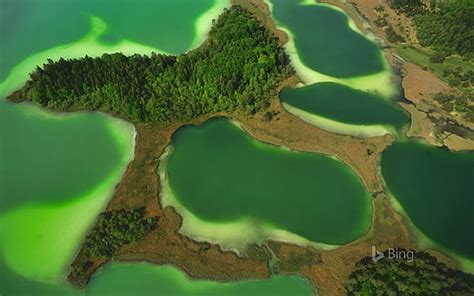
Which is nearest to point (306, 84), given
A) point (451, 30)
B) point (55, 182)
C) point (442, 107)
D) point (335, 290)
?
point (442, 107)

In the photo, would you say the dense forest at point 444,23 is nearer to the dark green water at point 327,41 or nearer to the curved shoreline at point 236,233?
the dark green water at point 327,41

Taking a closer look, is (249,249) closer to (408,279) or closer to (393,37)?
(408,279)

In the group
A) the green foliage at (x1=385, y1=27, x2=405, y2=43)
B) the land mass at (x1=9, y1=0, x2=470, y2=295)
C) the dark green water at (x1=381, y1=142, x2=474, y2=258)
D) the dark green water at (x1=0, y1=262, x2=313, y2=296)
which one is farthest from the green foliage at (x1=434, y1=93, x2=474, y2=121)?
the dark green water at (x1=0, y1=262, x2=313, y2=296)

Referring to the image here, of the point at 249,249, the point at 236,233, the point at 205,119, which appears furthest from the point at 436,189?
the point at 205,119

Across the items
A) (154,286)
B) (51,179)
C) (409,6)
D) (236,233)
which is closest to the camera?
(154,286)

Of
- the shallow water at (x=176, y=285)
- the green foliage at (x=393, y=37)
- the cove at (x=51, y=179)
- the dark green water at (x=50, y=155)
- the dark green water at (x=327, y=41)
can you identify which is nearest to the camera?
the shallow water at (x=176, y=285)

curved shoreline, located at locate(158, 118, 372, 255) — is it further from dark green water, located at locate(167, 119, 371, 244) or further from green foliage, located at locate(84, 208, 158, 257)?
green foliage, located at locate(84, 208, 158, 257)

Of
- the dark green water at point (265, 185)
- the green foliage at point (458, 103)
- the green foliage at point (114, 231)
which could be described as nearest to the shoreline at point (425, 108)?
the green foliage at point (458, 103)
